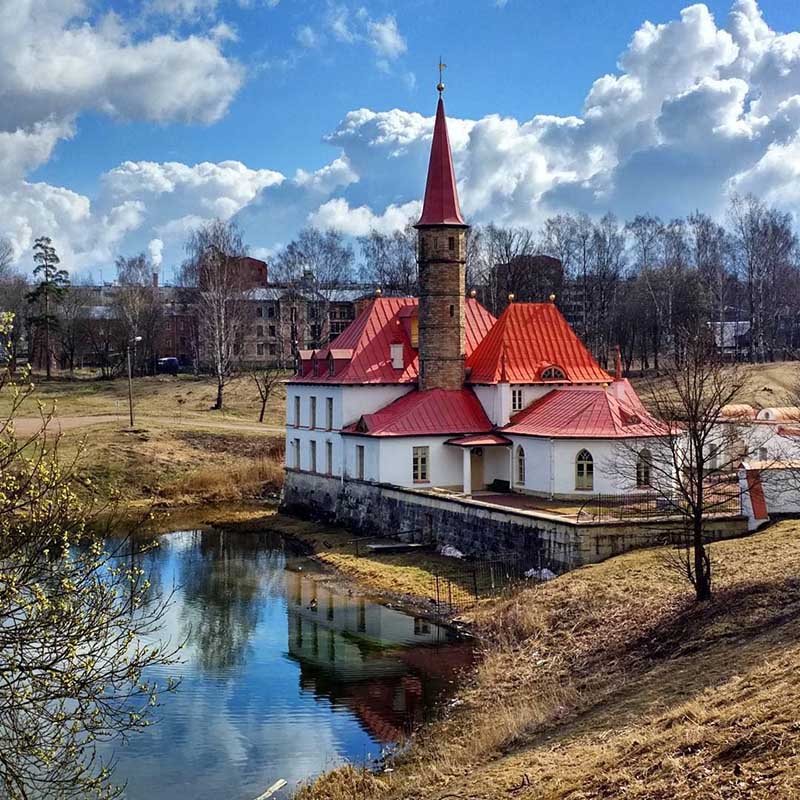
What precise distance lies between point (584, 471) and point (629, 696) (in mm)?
17488

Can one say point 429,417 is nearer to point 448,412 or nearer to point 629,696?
point 448,412

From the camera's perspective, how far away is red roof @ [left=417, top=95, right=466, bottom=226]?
39.9m

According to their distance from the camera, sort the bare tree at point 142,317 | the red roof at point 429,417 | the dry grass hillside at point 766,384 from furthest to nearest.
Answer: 1. the bare tree at point 142,317
2. the dry grass hillside at point 766,384
3. the red roof at point 429,417

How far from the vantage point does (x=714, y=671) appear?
16141mm

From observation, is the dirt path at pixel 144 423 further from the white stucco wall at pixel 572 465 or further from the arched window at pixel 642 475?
the arched window at pixel 642 475

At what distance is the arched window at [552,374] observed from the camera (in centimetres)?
3897

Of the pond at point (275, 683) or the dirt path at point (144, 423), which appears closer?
the pond at point (275, 683)

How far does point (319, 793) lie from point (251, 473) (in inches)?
1358

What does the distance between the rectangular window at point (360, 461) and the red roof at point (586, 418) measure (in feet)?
18.0

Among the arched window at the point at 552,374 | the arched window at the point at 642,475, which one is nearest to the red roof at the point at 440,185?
the arched window at the point at 552,374

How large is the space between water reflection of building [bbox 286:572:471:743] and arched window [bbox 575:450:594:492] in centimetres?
880

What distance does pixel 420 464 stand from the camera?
3756 cm

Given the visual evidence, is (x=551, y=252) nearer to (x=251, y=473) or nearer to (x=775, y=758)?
(x=251, y=473)

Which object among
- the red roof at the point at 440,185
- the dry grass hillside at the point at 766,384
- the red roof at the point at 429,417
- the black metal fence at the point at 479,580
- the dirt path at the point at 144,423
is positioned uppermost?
the red roof at the point at 440,185
